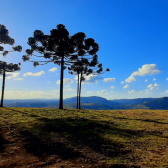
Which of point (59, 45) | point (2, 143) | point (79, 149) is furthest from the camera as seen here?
point (59, 45)

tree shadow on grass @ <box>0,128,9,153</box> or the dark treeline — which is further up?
the dark treeline

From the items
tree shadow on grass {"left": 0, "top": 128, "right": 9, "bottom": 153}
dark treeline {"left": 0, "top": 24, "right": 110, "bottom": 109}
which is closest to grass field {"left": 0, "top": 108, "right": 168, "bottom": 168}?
tree shadow on grass {"left": 0, "top": 128, "right": 9, "bottom": 153}

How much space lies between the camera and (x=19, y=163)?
240 inches

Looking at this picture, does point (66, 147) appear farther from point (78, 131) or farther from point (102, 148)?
point (78, 131)

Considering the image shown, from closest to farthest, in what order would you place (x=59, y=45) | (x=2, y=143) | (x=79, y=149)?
(x=79, y=149) → (x=2, y=143) → (x=59, y=45)

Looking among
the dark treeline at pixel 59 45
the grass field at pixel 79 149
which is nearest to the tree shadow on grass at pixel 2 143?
the grass field at pixel 79 149

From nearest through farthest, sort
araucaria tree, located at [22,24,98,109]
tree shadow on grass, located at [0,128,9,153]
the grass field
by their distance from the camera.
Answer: the grass field → tree shadow on grass, located at [0,128,9,153] → araucaria tree, located at [22,24,98,109]

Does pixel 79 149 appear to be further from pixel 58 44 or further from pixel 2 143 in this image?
pixel 58 44

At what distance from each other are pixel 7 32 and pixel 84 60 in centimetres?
1641

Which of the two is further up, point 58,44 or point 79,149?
point 58,44

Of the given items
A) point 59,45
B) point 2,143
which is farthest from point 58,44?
point 2,143

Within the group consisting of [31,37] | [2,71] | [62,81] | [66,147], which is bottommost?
[66,147]

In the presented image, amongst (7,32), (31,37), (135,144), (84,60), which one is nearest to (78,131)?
(135,144)

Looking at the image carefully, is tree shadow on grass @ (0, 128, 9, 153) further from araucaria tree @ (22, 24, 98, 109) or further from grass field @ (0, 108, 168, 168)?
araucaria tree @ (22, 24, 98, 109)
